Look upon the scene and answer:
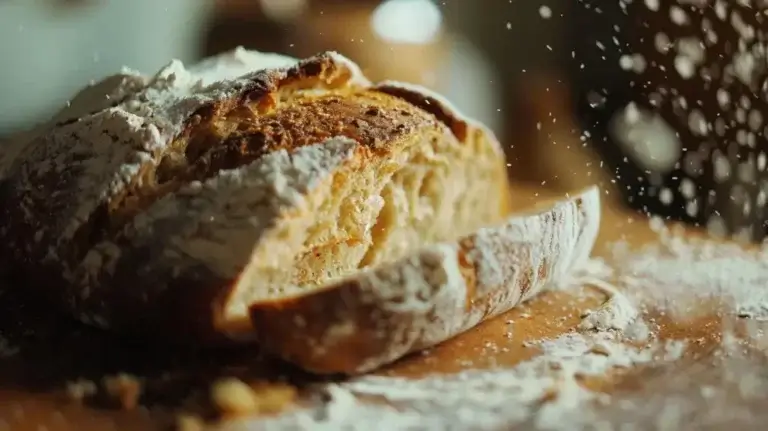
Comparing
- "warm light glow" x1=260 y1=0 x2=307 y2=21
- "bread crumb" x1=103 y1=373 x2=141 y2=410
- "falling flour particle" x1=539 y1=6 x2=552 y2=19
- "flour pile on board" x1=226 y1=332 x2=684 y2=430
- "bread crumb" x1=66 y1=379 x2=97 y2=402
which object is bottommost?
"bread crumb" x1=66 y1=379 x2=97 y2=402

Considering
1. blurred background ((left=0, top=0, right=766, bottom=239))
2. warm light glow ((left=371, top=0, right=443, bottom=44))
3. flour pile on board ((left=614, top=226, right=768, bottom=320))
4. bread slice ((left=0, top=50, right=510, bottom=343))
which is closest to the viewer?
bread slice ((left=0, top=50, right=510, bottom=343))

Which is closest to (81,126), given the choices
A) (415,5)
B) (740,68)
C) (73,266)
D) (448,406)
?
(73,266)

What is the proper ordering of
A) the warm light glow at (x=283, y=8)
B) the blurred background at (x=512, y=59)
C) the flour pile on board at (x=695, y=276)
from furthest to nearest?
1. the warm light glow at (x=283, y=8)
2. the blurred background at (x=512, y=59)
3. the flour pile on board at (x=695, y=276)

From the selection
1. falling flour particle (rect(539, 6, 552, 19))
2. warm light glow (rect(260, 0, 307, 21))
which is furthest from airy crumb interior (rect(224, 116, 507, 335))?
warm light glow (rect(260, 0, 307, 21))

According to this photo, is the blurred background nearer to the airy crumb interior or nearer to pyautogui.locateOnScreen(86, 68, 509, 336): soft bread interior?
the airy crumb interior


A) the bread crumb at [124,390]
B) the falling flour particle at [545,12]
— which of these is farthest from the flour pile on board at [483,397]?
the falling flour particle at [545,12]

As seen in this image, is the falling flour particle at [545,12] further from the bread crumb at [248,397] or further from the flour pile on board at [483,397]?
the bread crumb at [248,397]

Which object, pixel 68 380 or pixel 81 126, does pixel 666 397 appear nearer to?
pixel 68 380
